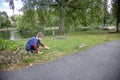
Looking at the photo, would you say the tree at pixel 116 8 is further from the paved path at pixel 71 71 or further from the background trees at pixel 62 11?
the paved path at pixel 71 71

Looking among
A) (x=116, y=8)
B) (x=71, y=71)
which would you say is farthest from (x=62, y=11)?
(x=71, y=71)

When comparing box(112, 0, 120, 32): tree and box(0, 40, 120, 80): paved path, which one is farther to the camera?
box(112, 0, 120, 32): tree

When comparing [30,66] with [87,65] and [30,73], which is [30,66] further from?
[87,65]

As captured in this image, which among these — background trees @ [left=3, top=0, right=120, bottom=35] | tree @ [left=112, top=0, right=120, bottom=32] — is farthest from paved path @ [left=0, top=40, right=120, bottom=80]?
tree @ [left=112, top=0, right=120, bottom=32]

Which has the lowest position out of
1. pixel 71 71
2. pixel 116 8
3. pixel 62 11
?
pixel 71 71

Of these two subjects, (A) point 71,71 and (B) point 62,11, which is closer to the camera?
(A) point 71,71

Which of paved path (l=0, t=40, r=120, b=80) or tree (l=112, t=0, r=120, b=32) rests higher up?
tree (l=112, t=0, r=120, b=32)

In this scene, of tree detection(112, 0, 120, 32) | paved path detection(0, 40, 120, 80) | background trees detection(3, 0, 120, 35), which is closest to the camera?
paved path detection(0, 40, 120, 80)

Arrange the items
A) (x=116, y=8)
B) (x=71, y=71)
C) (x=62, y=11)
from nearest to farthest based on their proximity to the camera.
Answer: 1. (x=71, y=71)
2. (x=62, y=11)
3. (x=116, y=8)

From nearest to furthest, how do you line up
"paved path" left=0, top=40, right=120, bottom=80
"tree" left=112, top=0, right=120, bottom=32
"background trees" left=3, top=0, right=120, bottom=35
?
"paved path" left=0, top=40, right=120, bottom=80 → "background trees" left=3, top=0, right=120, bottom=35 → "tree" left=112, top=0, right=120, bottom=32

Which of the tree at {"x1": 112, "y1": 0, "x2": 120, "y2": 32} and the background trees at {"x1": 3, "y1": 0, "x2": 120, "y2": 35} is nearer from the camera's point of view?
the background trees at {"x1": 3, "y1": 0, "x2": 120, "y2": 35}

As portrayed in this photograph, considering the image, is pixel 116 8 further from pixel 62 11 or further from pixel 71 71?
pixel 71 71

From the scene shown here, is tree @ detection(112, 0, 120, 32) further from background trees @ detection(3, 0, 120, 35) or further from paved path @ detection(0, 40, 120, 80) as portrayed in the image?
paved path @ detection(0, 40, 120, 80)

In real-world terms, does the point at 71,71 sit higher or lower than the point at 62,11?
lower
